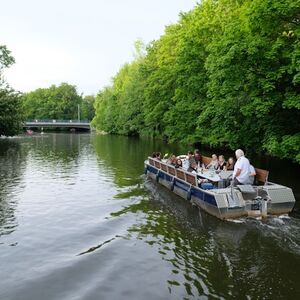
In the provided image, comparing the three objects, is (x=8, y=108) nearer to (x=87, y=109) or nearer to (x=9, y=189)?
(x=9, y=189)

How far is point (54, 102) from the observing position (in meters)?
132

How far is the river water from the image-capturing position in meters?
8.06

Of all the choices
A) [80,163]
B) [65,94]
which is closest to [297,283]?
[80,163]

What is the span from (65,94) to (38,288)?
130 meters

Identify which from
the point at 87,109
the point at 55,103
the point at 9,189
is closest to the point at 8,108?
the point at 9,189

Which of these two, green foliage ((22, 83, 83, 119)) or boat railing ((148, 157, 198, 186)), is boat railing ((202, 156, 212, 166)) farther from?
green foliage ((22, 83, 83, 119))

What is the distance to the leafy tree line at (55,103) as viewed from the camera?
130875 millimetres

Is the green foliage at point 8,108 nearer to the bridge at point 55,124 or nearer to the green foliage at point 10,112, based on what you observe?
the green foliage at point 10,112

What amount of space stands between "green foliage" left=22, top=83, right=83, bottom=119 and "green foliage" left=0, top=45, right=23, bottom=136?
7153 centimetres

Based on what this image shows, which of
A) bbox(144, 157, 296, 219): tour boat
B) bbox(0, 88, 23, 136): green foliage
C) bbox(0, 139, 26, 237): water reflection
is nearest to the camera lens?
bbox(144, 157, 296, 219): tour boat

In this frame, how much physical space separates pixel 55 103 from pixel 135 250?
12637cm

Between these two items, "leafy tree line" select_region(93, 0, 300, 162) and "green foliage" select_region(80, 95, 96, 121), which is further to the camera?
"green foliage" select_region(80, 95, 96, 121)

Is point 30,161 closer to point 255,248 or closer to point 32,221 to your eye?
point 32,221

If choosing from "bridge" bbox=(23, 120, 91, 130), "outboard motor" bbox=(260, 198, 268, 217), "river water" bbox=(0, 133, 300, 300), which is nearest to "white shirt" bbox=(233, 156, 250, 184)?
"outboard motor" bbox=(260, 198, 268, 217)
